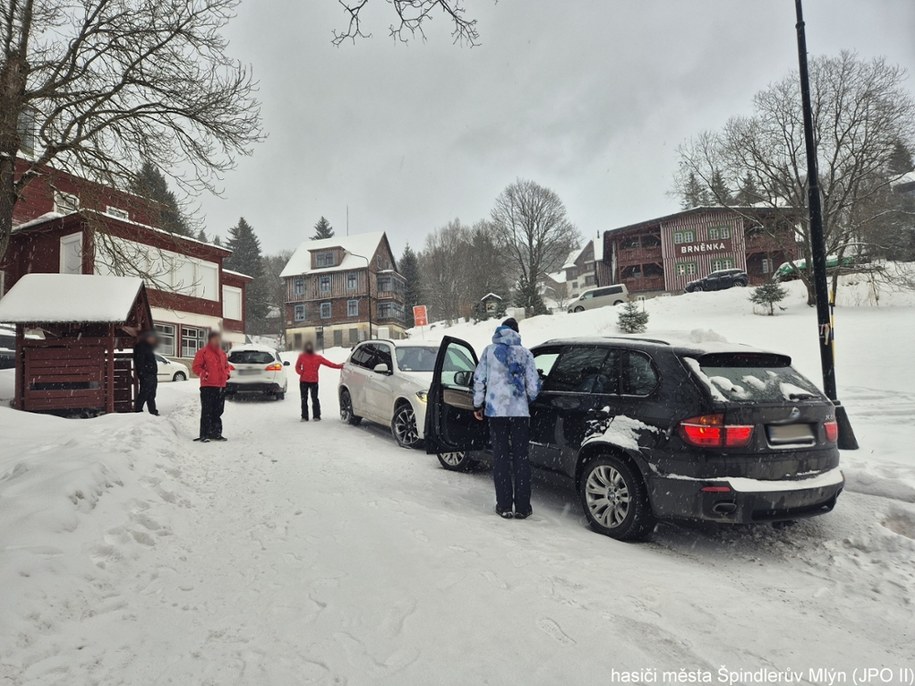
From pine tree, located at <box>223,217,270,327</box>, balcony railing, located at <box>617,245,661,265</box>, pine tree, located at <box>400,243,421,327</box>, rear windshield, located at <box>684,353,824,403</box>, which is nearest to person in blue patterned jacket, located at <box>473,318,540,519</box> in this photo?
rear windshield, located at <box>684,353,824,403</box>

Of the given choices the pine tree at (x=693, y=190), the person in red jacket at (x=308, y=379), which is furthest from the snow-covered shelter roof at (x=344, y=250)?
the person in red jacket at (x=308, y=379)

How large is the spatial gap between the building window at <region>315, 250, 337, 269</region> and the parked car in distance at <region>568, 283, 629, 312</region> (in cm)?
2702

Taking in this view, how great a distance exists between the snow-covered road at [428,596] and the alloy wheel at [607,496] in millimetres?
196

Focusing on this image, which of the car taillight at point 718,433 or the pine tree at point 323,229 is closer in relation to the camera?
the car taillight at point 718,433

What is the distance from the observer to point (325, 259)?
53.4 metres

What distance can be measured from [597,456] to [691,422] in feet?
3.04

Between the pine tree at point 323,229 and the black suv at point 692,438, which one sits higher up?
the pine tree at point 323,229

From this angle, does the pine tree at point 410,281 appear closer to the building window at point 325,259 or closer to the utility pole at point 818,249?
the building window at point 325,259

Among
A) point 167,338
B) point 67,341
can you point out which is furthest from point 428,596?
point 167,338

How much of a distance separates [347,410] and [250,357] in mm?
5610

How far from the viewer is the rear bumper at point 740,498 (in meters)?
3.60

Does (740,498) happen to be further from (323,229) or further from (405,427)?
(323,229)

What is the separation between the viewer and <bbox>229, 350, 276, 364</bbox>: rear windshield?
566 inches

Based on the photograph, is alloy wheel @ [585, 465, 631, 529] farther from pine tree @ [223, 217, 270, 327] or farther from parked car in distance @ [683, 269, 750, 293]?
pine tree @ [223, 217, 270, 327]
